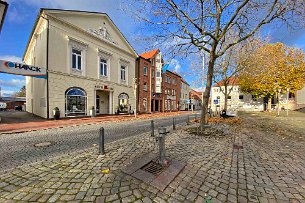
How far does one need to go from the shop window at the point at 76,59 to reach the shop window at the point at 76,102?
238 centimetres

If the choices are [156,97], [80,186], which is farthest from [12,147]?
[156,97]

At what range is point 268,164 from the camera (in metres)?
4.43

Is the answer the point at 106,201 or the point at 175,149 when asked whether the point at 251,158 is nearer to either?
the point at 175,149

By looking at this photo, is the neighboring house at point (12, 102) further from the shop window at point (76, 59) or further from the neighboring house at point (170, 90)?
the shop window at point (76, 59)

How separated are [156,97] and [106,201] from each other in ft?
106

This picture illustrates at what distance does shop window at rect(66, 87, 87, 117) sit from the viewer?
17.1m

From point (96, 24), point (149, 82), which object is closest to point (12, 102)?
point (149, 82)

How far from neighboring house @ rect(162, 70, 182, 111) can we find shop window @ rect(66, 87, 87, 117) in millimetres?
21574

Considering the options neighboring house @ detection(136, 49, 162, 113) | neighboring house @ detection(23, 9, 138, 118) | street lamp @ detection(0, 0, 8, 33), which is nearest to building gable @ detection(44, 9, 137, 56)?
neighboring house @ detection(23, 9, 138, 118)

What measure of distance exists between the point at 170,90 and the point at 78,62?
26.5 metres

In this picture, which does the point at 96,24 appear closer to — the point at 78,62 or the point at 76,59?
the point at 76,59

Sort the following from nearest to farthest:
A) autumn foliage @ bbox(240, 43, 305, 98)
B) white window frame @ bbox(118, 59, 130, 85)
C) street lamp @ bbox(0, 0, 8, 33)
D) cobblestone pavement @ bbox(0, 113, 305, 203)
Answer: cobblestone pavement @ bbox(0, 113, 305, 203)
street lamp @ bbox(0, 0, 8, 33)
white window frame @ bbox(118, 59, 130, 85)
autumn foliage @ bbox(240, 43, 305, 98)

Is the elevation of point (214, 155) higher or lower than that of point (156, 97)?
lower

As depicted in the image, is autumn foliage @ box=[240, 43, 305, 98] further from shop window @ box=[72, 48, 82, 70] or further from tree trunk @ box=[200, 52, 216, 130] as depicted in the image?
shop window @ box=[72, 48, 82, 70]
